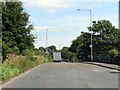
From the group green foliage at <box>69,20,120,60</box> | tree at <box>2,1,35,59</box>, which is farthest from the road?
green foliage at <box>69,20,120,60</box>

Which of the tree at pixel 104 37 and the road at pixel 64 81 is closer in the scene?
the road at pixel 64 81

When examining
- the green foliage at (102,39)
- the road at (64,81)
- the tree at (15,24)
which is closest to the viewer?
the road at (64,81)

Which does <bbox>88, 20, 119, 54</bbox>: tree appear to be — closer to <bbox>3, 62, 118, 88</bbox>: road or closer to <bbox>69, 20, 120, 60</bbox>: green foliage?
<bbox>69, 20, 120, 60</bbox>: green foliage

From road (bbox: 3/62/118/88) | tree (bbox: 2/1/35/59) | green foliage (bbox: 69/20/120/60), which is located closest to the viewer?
road (bbox: 3/62/118/88)

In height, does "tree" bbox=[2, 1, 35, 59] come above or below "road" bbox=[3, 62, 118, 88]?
above

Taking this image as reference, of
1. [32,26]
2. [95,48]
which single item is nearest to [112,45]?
[95,48]

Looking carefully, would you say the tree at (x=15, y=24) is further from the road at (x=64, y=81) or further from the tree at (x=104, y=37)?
the tree at (x=104, y=37)

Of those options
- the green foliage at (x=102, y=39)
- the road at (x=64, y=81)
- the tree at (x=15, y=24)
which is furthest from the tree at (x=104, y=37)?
the road at (x=64, y=81)

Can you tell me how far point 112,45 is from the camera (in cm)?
10206

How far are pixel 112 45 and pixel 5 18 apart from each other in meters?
60.2

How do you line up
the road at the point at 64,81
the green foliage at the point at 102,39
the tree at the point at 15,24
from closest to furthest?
the road at the point at 64,81 < the tree at the point at 15,24 < the green foliage at the point at 102,39

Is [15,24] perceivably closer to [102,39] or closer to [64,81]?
[64,81]

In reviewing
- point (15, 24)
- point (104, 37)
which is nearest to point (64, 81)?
point (15, 24)

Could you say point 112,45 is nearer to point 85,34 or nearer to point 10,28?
point 85,34
